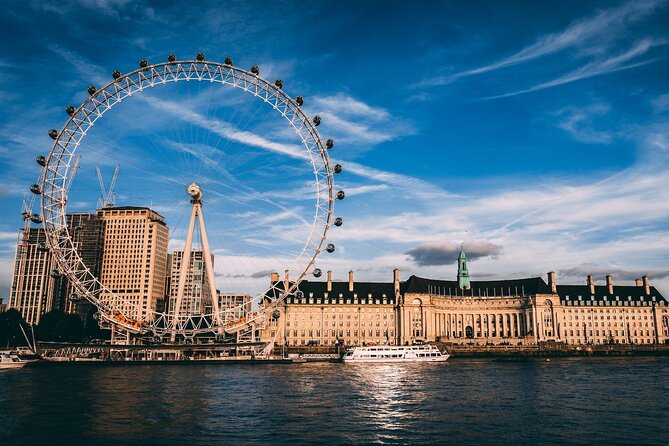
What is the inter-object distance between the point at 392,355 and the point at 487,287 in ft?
248

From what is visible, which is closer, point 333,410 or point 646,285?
point 333,410

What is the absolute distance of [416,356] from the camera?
125 meters

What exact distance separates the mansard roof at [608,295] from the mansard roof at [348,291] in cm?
5492

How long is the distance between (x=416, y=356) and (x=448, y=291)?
65.3 m

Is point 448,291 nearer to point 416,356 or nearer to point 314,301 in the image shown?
point 314,301

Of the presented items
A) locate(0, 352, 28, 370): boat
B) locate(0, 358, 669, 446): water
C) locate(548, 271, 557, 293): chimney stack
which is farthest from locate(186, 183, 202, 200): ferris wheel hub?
locate(548, 271, 557, 293): chimney stack

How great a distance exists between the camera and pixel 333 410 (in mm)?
49219

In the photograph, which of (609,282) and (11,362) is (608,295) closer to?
(609,282)

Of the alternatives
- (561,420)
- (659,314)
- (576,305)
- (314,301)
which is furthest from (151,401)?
(659,314)

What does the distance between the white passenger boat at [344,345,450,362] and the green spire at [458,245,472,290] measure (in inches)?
2630

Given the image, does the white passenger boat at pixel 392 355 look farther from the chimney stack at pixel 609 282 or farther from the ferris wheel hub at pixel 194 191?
the chimney stack at pixel 609 282

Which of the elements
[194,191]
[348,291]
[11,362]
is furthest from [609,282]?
[11,362]

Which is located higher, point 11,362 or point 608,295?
point 608,295

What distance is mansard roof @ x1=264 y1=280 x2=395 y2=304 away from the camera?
166625mm
